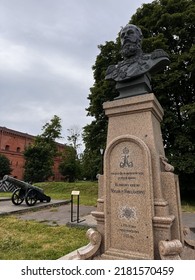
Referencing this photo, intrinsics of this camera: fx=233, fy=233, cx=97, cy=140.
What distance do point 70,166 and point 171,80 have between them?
85.7 feet

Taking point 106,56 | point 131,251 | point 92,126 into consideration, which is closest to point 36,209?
point 92,126

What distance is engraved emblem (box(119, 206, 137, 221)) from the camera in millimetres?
3328

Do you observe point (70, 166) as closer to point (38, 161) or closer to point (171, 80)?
point (38, 161)

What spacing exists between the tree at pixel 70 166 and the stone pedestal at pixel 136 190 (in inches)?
1286

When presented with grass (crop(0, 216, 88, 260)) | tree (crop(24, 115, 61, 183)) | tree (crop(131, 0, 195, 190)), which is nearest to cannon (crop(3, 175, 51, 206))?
grass (crop(0, 216, 88, 260))

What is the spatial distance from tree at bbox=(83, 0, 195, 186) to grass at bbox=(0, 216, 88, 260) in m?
7.26

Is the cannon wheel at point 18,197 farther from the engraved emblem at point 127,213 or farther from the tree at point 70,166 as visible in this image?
the tree at point 70,166

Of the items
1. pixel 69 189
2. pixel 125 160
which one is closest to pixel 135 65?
pixel 125 160

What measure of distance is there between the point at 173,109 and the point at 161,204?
11.6m

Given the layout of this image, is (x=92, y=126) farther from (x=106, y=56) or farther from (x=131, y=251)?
(x=131, y=251)

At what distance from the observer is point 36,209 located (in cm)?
1062

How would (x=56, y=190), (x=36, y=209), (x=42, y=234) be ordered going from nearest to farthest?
(x=42, y=234)
(x=36, y=209)
(x=56, y=190)

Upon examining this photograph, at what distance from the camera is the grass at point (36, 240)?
440 cm

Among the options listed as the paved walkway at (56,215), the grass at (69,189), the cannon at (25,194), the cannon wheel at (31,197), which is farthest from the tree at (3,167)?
the cannon wheel at (31,197)
